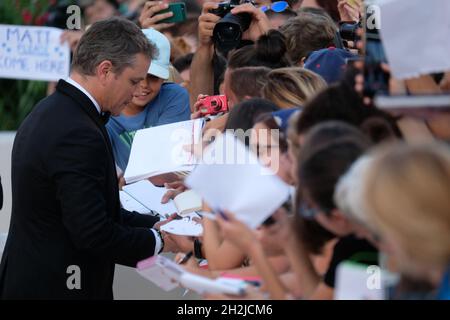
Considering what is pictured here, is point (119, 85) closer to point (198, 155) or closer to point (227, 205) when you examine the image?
point (198, 155)

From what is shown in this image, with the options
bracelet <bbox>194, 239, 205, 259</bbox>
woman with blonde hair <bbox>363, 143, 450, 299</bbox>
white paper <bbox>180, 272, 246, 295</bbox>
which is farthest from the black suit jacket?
Answer: woman with blonde hair <bbox>363, 143, 450, 299</bbox>

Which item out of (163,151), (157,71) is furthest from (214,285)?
(157,71)

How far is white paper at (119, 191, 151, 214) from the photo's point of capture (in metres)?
4.53

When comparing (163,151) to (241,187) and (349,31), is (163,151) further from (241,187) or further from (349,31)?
(241,187)

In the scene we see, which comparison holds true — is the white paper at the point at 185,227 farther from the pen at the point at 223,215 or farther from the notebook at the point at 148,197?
the pen at the point at 223,215

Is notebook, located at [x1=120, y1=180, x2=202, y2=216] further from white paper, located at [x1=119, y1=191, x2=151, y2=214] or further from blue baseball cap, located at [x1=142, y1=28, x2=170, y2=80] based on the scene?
blue baseball cap, located at [x1=142, y1=28, x2=170, y2=80]

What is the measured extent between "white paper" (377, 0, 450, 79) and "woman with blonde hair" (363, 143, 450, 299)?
1.64 ft

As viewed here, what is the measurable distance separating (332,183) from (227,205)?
1.06 feet

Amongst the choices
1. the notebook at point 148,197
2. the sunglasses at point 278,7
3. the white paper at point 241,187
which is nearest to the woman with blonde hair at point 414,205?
the white paper at point 241,187

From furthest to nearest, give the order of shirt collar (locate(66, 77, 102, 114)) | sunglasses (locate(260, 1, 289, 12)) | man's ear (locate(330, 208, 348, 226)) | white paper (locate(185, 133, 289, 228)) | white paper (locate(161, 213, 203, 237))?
sunglasses (locate(260, 1, 289, 12))
white paper (locate(161, 213, 203, 237))
shirt collar (locate(66, 77, 102, 114))
white paper (locate(185, 133, 289, 228))
man's ear (locate(330, 208, 348, 226))

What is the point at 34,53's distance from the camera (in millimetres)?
7051

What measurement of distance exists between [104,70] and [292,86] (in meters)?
0.75

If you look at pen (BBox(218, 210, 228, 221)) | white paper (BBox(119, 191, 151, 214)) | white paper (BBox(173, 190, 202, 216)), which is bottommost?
white paper (BBox(119, 191, 151, 214))

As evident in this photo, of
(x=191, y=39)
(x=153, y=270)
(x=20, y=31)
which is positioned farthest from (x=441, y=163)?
(x=191, y=39)
